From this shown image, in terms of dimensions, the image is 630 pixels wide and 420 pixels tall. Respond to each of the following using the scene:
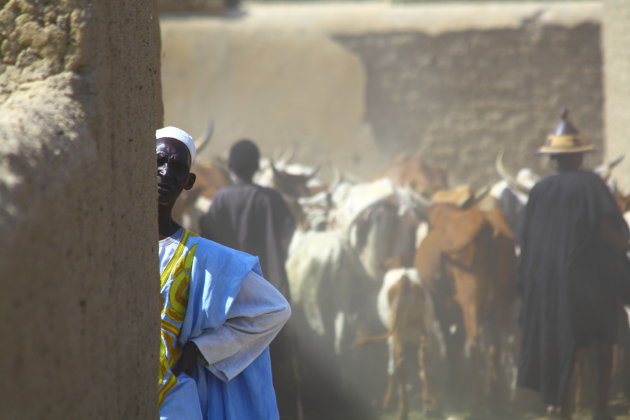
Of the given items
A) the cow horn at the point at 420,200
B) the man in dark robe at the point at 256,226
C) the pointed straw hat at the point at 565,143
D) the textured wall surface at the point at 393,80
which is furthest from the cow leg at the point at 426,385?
the textured wall surface at the point at 393,80

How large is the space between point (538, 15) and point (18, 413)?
1408 cm

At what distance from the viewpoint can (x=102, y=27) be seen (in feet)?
7.08

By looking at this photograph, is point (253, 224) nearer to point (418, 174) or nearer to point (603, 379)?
point (603, 379)

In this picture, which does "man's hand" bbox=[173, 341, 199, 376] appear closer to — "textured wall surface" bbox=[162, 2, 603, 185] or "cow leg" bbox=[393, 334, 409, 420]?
"cow leg" bbox=[393, 334, 409, 420]

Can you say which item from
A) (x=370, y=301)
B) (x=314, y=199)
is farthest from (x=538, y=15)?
(x=370, y=301)

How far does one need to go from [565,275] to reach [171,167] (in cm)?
427

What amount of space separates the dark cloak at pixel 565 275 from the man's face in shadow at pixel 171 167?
409 cm

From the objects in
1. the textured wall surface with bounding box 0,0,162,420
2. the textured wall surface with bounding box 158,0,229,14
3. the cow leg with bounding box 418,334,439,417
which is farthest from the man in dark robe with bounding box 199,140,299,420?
the textured wall surface with bounding box 158,0,229,14

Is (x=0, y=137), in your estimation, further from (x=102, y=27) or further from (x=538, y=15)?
(x=538, y=15)

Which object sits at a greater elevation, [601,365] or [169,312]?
[169,312]

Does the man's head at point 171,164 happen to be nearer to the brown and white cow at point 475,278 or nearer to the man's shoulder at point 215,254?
the man's shoulder at point 215,254

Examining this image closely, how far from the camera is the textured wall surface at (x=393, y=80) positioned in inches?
584

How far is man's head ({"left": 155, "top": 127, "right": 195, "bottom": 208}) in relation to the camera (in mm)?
3037

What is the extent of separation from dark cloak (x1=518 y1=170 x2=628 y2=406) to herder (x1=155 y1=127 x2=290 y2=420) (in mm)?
4064
